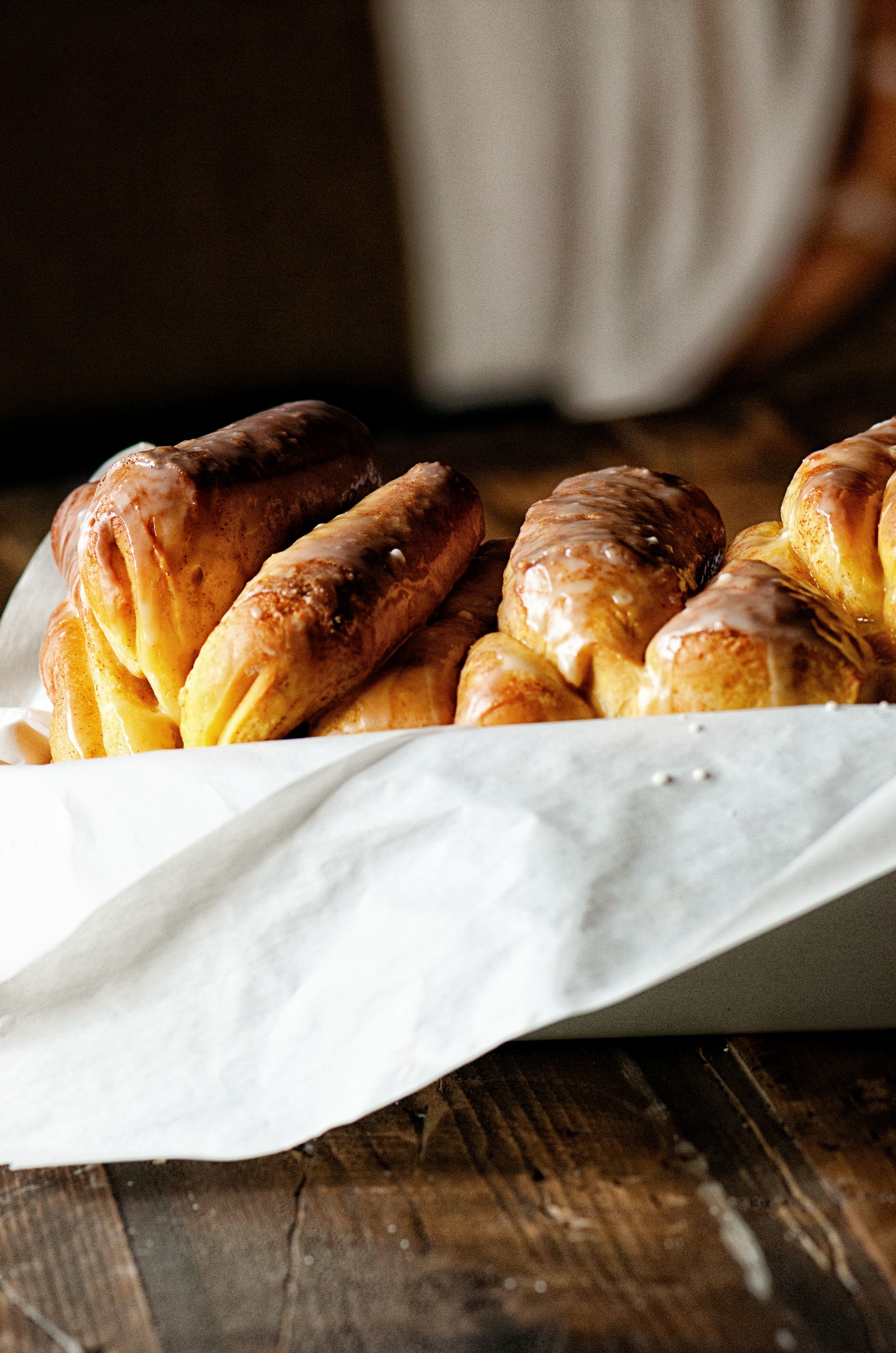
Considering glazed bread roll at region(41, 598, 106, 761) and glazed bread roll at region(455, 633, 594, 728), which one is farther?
glazed bread roll at region(41, 598, 106, 761)

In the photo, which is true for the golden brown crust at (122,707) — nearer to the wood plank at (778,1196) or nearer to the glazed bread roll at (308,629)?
the glazed bread roll at (308,629)

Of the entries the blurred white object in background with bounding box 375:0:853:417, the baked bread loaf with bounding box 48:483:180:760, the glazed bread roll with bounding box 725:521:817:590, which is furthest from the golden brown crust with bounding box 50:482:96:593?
the blurred white object in background with bounding box 375:0:853:417

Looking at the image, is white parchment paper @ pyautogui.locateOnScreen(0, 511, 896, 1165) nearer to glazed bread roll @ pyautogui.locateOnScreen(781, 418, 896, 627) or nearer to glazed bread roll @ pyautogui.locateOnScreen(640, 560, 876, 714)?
glazed bread roll @ pyautogui.locateOnScreen(640, 560, 876, 714)

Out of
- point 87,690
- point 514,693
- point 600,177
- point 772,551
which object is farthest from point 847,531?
point 600,177

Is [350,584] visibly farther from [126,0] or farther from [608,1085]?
[126,0]

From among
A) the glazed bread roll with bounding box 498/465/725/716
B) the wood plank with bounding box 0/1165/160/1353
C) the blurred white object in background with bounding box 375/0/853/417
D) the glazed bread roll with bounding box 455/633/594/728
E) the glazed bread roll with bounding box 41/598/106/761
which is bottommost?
the blurred white object in background with bounding box 375/0/853/417

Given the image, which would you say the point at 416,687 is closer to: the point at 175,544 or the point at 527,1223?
the point at 175,544

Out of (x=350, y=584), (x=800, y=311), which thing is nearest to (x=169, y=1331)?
(x=350, y=584)
